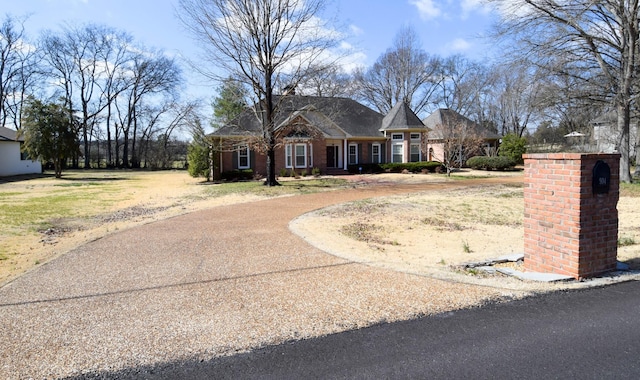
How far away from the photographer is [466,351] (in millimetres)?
3254

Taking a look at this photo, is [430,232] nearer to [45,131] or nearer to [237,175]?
[237,175]

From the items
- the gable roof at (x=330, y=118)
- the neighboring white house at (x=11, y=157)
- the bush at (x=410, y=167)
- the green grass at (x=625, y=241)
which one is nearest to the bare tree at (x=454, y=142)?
the bush at (x=410, y=167)

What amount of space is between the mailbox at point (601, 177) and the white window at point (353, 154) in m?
26.3

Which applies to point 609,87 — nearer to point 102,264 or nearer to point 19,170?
point 102,264

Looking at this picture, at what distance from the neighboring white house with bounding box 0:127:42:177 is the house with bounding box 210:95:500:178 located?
19193mm

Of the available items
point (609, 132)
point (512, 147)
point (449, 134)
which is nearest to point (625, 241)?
point (449, 134)

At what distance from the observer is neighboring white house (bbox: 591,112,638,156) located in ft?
88.0

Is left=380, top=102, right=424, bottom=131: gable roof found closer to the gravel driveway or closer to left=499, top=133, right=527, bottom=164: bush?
left=499, top=133, right=527, bottom=164: bush

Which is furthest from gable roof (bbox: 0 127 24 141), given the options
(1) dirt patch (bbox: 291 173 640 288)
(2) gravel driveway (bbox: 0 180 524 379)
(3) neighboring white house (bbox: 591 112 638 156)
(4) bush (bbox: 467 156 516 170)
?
(3) neighboring white house (bbox: 591 112 638 156)

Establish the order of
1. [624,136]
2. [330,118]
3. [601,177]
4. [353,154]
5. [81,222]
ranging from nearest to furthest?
[601,177]
[81,222]
[624,136]
[330,118]
[353,154]

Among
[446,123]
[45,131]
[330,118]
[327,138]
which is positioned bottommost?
[327,138]

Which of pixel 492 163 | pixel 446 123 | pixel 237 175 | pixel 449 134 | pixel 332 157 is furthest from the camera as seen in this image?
pixel 446 123

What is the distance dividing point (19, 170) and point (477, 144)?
3862 centimetres

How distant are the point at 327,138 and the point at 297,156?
272cm
